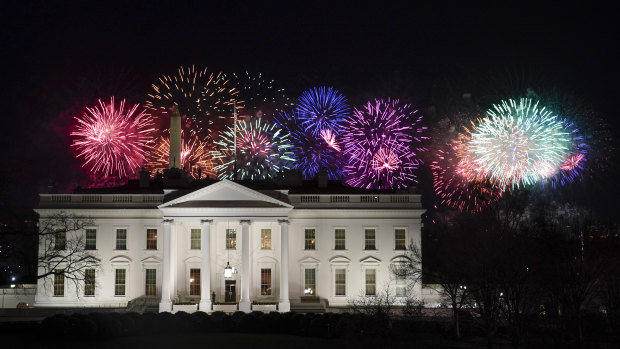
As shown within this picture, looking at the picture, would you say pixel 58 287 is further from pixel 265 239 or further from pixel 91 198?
pixel 265 239

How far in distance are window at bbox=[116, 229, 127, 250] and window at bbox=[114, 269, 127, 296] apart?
1771 millimetres

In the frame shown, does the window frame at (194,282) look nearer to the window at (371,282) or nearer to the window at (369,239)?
the window at (371,282)

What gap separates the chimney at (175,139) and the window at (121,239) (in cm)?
880

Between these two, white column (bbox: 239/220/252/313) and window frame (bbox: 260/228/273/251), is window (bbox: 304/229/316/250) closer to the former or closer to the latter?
window frame (bbox: 260/228/273/251)

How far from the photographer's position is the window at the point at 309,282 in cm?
6412

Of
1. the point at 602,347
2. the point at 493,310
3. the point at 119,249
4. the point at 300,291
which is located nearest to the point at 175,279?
the point at 119,249

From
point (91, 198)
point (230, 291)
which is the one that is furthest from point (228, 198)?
point (91, 198)

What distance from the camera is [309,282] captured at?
64.4 metres

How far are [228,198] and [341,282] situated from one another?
11.2 m

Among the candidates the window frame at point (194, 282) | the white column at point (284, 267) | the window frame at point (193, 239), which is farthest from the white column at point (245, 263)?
the window frame at point (193, 239)

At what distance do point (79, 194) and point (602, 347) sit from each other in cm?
4061

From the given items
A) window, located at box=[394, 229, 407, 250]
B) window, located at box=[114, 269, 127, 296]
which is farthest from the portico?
window, located at box=[394, 229, 407, 250]

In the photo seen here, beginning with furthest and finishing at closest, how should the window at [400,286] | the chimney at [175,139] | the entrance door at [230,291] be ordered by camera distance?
1. the chimney at [175,139]
2. the entrance door at [230,291]
3. the window at [400,286]

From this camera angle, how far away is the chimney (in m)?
71.3
